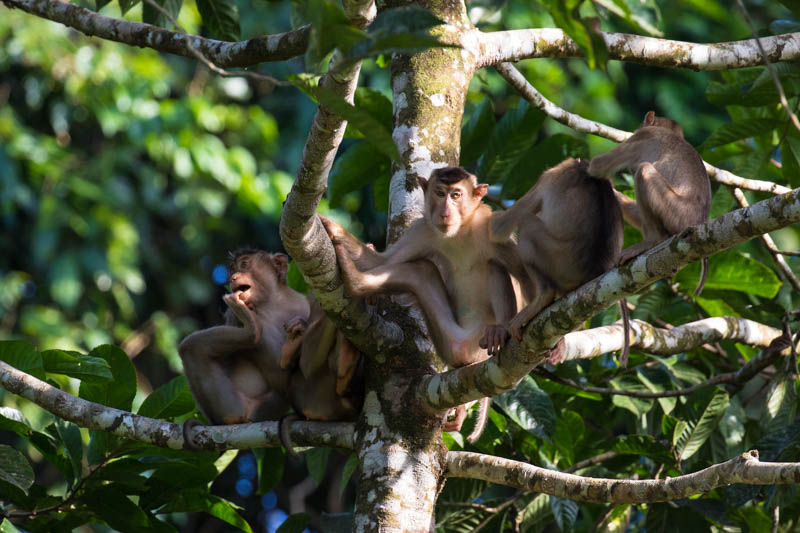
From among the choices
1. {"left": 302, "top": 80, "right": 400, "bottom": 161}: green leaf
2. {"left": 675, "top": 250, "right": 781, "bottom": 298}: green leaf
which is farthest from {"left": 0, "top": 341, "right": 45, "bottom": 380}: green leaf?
{"left": 675, "top": 250, "right": 781, "bottom": 298}: green leaf

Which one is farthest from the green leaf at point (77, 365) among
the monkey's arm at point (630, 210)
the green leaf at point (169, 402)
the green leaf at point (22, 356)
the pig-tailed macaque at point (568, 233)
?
the monkey's arm at point (630, 210)

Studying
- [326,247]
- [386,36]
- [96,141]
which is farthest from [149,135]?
[386,36]

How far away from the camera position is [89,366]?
4102 mm

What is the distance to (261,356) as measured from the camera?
560cm

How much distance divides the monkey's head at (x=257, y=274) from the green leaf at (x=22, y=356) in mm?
1574

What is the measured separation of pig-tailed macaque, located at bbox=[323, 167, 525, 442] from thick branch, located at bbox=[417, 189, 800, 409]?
52 cm

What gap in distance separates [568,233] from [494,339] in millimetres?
633

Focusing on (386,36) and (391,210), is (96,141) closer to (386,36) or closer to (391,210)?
(391,210)

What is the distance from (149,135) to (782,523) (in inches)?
338

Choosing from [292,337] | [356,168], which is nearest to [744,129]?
[356,168]

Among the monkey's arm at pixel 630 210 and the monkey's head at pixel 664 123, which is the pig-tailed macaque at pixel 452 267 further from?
the monkey's head at pixel 664 123

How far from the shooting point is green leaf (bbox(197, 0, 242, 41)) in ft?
16.9

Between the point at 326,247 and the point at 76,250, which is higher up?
the point at 76,250

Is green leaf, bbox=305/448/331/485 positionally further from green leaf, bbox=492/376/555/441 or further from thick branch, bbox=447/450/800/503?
thick branch, bbox=447/450/800/503
